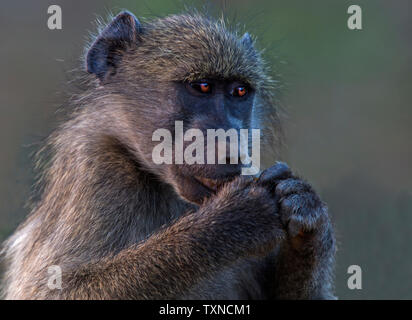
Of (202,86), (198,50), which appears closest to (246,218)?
(202,86)

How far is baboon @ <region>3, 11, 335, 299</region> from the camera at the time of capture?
374 cm

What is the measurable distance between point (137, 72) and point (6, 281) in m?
2.32

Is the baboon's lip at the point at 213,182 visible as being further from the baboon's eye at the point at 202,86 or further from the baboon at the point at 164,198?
the baboon's eye at the point at 202,86

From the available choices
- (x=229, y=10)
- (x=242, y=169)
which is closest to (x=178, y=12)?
(x=229, y=10)

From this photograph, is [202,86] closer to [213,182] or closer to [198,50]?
[198,50]

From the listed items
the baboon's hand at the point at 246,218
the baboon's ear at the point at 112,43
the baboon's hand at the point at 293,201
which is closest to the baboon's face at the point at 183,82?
the baboon's ear at the point at 112,43

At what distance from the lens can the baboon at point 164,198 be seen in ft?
12.3

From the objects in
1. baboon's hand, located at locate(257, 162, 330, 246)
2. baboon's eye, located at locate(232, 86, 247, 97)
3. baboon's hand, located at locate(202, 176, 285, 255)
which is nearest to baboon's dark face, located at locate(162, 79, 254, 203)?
baboon's eye, located at locate(232, 86, 247, 97)

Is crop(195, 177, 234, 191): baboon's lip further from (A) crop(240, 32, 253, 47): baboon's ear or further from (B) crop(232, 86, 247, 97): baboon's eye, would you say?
(A) crop(240, 32, 253, 47): baboon's ear

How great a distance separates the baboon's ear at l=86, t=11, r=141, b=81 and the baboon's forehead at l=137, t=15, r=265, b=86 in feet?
0.39

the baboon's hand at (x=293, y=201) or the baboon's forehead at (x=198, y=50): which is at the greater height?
the baboon's forehead at (x=198, y=50)

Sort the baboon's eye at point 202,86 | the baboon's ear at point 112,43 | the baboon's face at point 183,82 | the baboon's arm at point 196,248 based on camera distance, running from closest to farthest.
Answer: the baboon's arm at point 196,248 < the baboon's face at point 183,82 < the baboon's eye at point 202,86 < the baboon's ear at point 112,43

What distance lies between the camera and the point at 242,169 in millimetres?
3871

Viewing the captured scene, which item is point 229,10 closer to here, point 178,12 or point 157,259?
point 178,12
